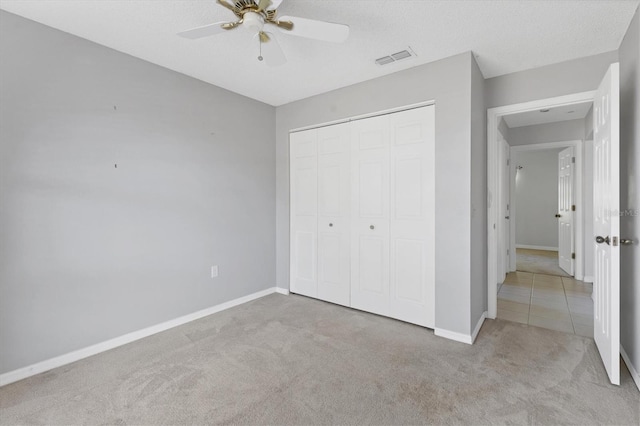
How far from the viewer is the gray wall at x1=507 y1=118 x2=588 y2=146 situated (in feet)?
14.6

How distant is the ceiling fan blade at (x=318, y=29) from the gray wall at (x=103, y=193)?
1.64 meters

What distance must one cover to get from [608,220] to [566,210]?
12.5ft

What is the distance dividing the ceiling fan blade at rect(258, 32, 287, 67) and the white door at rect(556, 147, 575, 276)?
489 cm

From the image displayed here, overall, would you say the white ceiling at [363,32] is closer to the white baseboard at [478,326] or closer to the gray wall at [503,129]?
the gray wall at [503,129]

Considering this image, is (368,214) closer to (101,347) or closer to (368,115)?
(368,115)

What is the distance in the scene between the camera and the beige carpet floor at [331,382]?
5.65ft

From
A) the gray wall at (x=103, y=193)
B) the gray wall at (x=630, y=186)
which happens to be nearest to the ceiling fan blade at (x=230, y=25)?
the gray wall at (x=103, y=193)

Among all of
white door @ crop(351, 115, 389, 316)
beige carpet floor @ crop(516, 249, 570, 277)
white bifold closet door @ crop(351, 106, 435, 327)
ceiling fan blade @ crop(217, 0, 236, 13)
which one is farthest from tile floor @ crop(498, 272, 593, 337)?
ceiling fan blade @ crop(217, 0, 236, 13)

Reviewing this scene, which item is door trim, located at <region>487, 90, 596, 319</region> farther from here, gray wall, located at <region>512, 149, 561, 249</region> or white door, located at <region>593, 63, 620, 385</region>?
gray wall, located at <region>512, 149, 561, 249</region>

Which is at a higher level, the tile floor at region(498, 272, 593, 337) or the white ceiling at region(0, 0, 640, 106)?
the white ceiling at region(0, 0, 640, 106)

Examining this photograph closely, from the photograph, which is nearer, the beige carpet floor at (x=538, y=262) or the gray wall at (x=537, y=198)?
the beige carpet floor at (x=538, y=262)

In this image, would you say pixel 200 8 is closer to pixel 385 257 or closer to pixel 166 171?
pixel 166 171

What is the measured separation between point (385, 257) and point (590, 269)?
3.51m

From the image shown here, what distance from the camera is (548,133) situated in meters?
4.61
